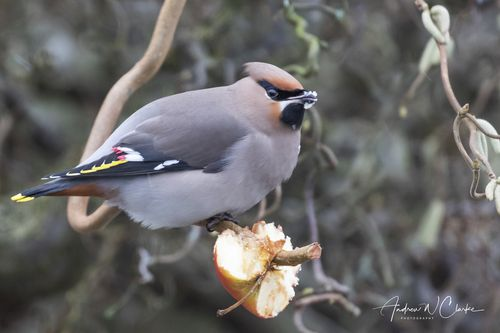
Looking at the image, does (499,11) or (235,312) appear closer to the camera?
(499,11)

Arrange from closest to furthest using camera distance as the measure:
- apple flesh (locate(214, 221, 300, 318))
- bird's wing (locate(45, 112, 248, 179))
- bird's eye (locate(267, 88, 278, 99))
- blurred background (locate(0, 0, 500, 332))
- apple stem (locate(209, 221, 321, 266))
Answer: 1. apple stem (locate(209, 221, 321, 266))
2. apple flesh (locate(214, 221, 300, 318))
3. bird's eye (locate(267, 88, 278, 99))
4. bird's wing (locate(45, 112, 248, 179))
5. blurred background (locate(0, 0, 500, 332))

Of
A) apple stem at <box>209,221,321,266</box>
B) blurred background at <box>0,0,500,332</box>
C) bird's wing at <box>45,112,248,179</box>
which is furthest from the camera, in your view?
blurred background at <box>0,0,500,332</box>

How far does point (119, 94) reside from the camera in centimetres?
271

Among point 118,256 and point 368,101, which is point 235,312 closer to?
point 118,256

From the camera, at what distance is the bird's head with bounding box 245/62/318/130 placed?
2471 mm

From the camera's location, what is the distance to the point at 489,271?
13.7 feet

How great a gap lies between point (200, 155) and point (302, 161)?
98 cm

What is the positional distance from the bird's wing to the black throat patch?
0.12 metres

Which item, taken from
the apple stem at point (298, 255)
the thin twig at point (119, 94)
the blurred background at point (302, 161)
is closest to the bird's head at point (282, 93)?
the thin twig at point (119, 94)

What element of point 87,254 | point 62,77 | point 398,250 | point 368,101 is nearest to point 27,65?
point 62,77

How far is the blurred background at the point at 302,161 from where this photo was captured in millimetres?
3822

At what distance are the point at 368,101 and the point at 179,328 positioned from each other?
5.81 feet
